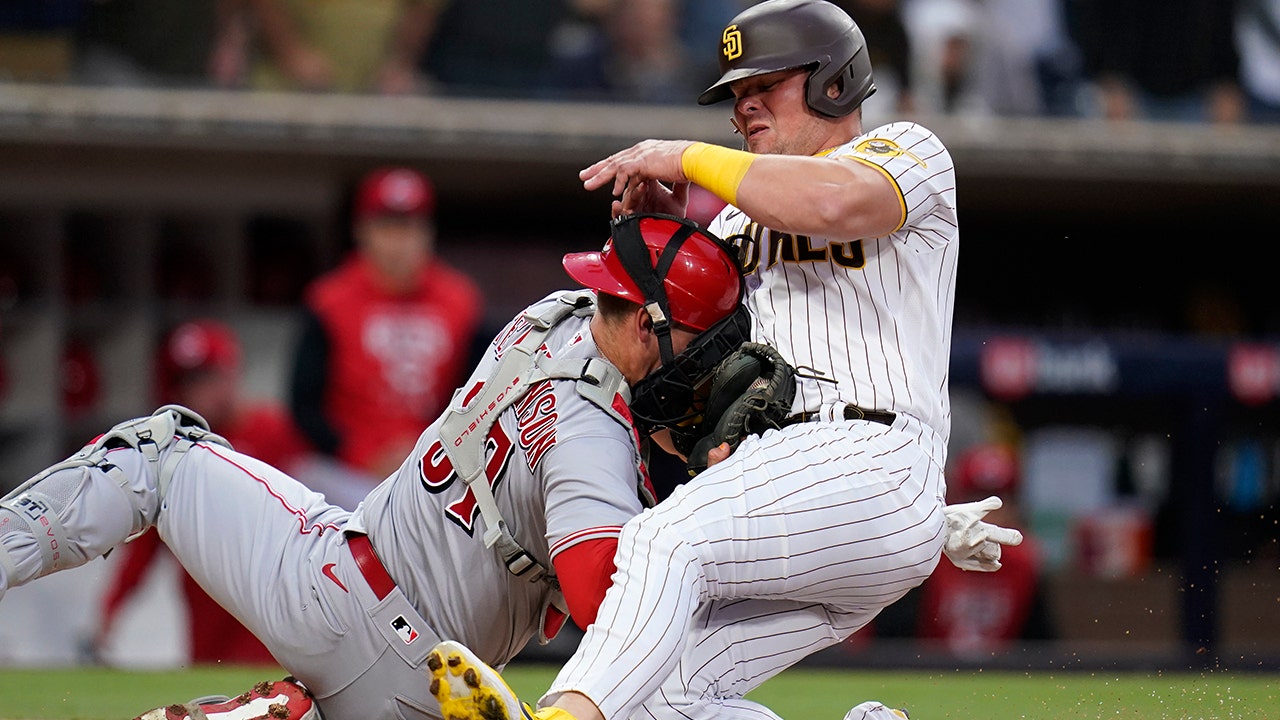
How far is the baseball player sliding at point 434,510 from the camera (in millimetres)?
2760

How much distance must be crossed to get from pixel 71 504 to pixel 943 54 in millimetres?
6035

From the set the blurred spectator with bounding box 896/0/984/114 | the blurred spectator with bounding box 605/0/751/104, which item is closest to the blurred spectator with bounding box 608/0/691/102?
the blurred spectator with bounding box 605/0/751/104

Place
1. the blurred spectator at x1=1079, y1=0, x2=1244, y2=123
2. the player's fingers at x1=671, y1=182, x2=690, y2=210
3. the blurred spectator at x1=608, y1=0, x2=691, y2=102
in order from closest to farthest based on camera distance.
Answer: the player's fingers at x1=671, y1=182, x2=690, y2=210
the blurred spectator at x1=608, y1=0, x2=691, y2=102
the blurred spectator at x1=1079, y1=0, x2=1244, y2=123

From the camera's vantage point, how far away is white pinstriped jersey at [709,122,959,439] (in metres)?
2.87

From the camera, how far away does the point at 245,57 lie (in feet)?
24.7

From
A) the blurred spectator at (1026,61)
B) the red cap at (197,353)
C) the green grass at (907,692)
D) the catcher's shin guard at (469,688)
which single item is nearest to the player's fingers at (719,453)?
the catcher's shin guard at (469,688)

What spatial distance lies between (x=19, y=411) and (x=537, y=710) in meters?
5.97

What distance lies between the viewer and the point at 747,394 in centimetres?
284

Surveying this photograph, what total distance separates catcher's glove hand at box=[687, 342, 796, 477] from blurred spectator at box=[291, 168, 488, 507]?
3.55m

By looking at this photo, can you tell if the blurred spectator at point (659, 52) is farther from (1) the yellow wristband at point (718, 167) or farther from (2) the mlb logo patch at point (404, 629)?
(2) the mlb logo patch at point (404, 629)

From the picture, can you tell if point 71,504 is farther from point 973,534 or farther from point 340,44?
point 340,44

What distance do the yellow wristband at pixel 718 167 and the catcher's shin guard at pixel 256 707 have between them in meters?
1.24

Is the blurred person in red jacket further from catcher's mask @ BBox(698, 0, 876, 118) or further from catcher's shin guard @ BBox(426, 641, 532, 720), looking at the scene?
catcher's shin guard @ BBox(426, 641, 532, 720)

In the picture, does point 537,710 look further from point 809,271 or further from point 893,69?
point 893,69
